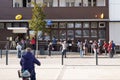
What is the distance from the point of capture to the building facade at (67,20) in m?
47.9

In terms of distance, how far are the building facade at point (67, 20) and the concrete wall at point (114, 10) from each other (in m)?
0.41

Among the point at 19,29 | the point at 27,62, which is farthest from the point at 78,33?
the point at 27,62

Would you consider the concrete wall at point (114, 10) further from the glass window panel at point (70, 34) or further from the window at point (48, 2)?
the window at point (48, 2)

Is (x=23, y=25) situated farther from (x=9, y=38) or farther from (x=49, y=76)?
(x=49, y=76)

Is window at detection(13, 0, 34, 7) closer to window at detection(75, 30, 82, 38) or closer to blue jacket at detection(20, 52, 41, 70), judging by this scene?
window at detection(75, 30, 82, 38)

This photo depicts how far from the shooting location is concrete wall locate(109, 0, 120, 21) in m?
48.2

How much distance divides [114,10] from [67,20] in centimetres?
565

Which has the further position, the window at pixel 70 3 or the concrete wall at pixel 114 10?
the window at pixel 70 3

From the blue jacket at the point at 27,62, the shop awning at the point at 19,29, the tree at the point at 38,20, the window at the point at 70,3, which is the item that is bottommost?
the blue jacket at the point at 27,62

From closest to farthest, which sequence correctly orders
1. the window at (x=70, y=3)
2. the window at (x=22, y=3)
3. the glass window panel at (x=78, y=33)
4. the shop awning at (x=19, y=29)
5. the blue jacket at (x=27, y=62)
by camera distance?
the blue jacket at (x=27, y=62) < the shop awning at (x=19, y=29) < the glass window panel at (x=78, y=33) < the window at (x=70, y=3) < the window at (x=22, y=3)

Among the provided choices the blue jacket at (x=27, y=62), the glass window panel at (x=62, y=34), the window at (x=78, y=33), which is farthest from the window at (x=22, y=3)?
the blue jacket at (x=27, y=62)

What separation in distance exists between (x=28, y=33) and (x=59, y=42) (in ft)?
13.2

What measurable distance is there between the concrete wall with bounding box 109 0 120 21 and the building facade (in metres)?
0.41

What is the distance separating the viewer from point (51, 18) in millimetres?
48688
